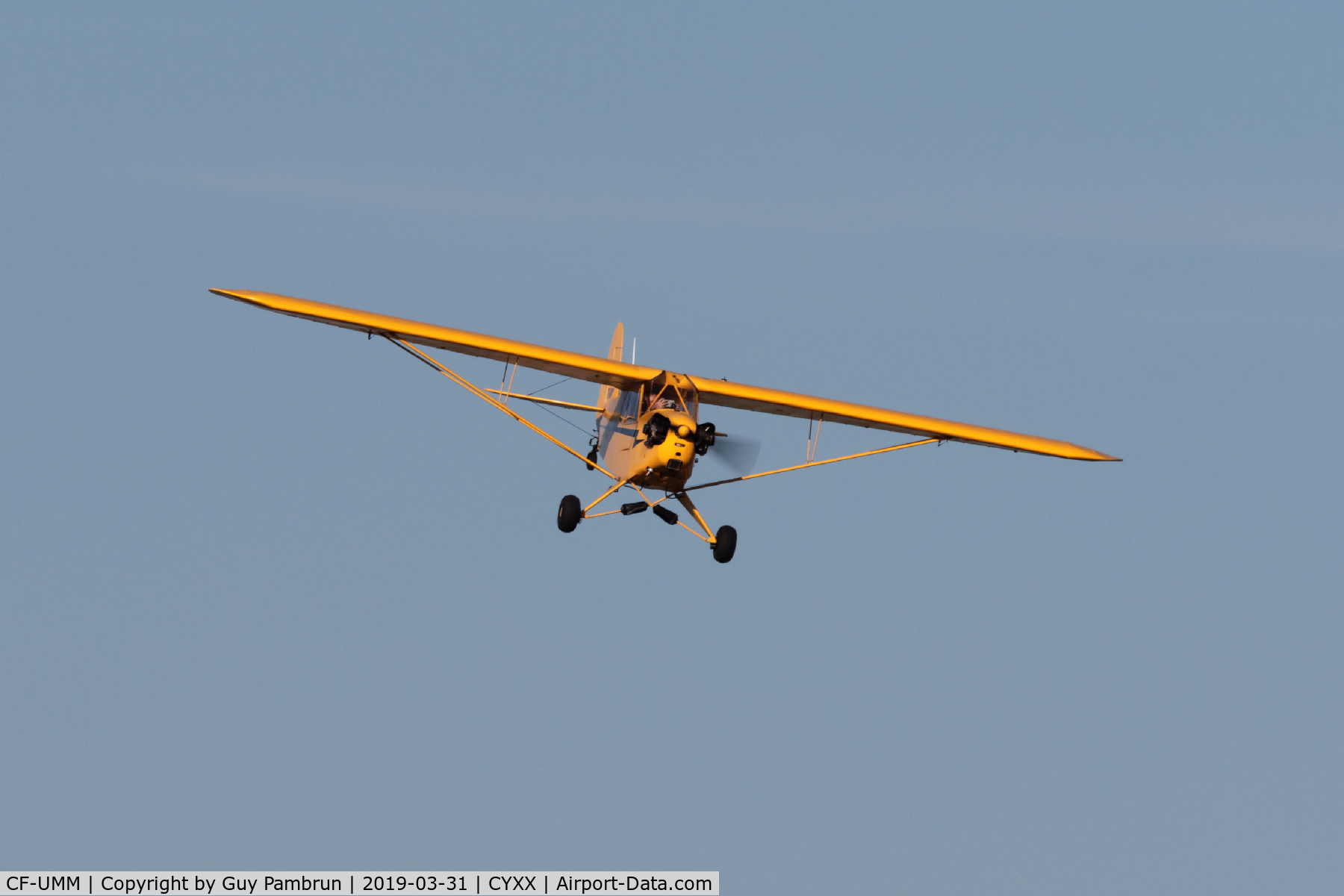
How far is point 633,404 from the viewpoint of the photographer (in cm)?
3347

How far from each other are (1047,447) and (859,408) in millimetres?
4297

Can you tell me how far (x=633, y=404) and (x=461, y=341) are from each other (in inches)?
118

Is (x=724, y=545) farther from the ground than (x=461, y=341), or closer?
closer

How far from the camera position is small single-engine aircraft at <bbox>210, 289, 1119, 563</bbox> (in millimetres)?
31562

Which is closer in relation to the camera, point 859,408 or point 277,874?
point 277,874

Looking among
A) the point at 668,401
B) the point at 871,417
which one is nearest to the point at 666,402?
the point at 668,401

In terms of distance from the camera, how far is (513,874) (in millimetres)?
28109

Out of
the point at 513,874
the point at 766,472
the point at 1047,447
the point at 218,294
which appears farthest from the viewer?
the point at 1047,447

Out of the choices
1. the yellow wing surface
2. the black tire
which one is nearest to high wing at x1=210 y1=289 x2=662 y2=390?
the yellow wing surface

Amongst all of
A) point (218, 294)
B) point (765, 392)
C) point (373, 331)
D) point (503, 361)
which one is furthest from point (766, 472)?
point (218, 294)

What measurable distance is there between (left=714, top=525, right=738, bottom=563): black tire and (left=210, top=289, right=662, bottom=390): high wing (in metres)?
2.72

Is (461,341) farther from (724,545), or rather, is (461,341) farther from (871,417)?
(871,417)

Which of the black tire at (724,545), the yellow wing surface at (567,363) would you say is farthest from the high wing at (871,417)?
the black tire at (724,545)

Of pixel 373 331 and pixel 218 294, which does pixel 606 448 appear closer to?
pixel 373 331
